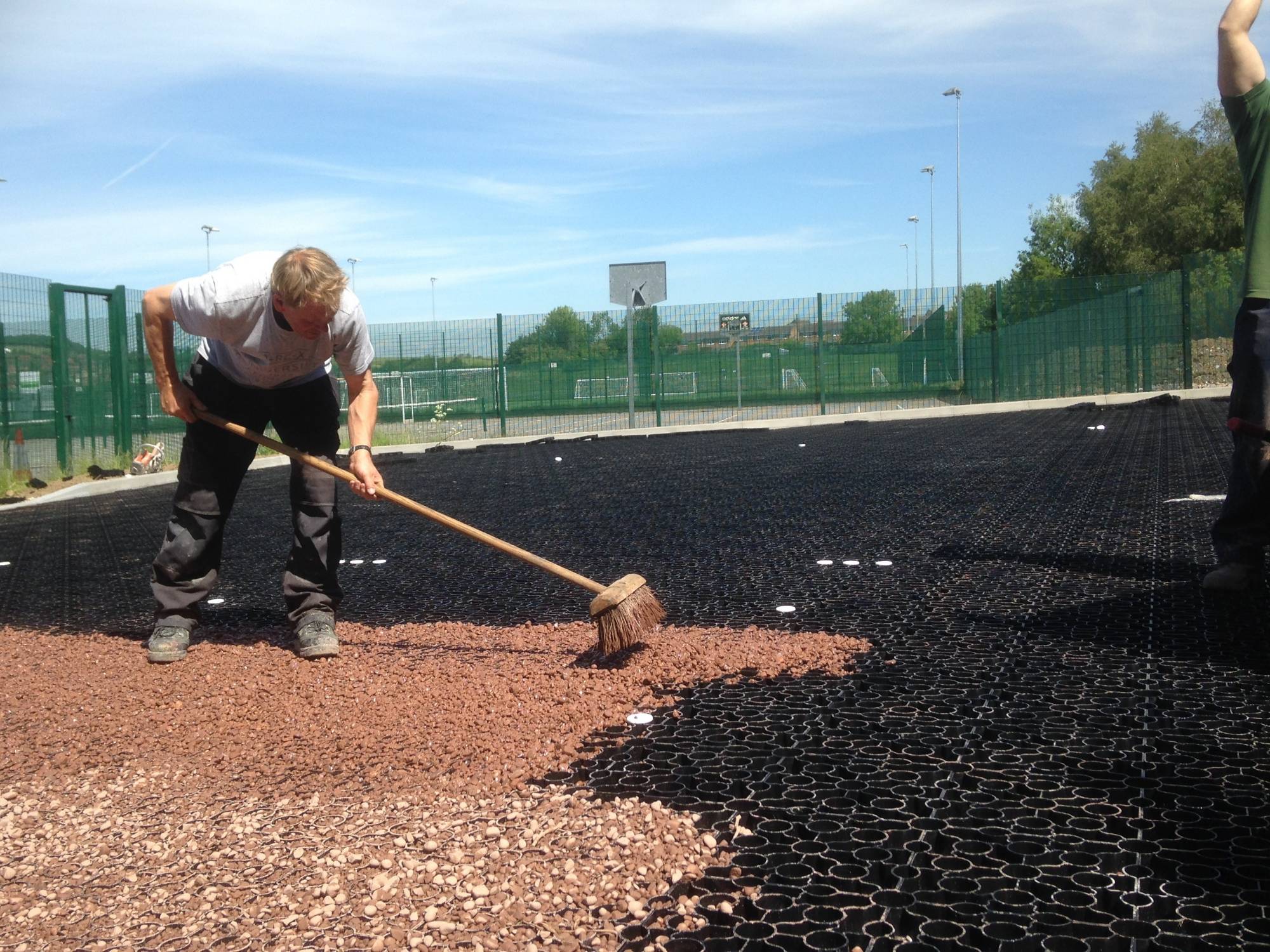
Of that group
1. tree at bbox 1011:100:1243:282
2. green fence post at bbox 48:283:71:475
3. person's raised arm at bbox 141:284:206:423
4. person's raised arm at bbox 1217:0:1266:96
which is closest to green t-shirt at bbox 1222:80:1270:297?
person's raised arm at bbox 1217:0:1266:96

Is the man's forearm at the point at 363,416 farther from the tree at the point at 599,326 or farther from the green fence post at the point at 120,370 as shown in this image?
the tree at the point at 599,326

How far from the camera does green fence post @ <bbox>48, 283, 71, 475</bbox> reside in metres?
12.4

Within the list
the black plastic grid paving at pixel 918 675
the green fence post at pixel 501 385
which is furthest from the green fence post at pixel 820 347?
the black plastic grid paving at pixel 918 675

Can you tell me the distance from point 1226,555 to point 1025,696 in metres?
1.60

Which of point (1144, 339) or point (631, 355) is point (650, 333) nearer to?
point (631, 355)

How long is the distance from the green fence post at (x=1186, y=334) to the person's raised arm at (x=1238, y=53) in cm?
1757

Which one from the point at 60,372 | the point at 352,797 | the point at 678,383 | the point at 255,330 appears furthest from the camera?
the point at 678,383

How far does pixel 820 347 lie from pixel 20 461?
13.2 metres

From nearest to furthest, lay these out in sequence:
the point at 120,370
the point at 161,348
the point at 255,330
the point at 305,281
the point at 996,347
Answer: the point at 305,281 → the point at 255,330 → the point at 161,348 → the point at 120,370 → the point at 996,347

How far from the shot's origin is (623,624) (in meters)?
3.62

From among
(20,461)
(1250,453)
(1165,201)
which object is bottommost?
(20,461)

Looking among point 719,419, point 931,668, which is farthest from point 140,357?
point 931,668

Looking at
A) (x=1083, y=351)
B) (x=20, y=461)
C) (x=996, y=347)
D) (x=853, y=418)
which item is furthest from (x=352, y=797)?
(x=1083, y=351)

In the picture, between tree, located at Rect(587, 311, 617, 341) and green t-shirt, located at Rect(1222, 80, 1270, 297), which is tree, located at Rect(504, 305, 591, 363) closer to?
tree, located at Rect(587, 311, 617, 341)
